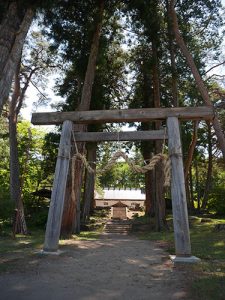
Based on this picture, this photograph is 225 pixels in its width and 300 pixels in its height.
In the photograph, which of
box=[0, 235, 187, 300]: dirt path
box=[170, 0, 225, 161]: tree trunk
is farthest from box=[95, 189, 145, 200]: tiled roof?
box=[0, 235, 187, 300]: dirt path

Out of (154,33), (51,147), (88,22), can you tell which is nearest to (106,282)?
(88,22)

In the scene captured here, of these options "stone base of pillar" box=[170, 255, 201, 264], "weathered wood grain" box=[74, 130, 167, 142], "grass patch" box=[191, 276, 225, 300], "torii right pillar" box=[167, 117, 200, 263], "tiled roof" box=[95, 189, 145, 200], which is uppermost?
"tiled roof" box=[95, 189, 145, 200]

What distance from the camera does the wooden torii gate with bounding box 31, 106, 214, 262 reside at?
23.8 feet

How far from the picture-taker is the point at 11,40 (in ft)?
25.3

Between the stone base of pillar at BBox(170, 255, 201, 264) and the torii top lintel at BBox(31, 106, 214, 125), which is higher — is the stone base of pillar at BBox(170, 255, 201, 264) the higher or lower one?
the lower one

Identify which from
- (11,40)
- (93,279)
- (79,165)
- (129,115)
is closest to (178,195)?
(129,115)

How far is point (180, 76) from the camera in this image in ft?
63.4

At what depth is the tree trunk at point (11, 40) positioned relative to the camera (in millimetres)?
7320

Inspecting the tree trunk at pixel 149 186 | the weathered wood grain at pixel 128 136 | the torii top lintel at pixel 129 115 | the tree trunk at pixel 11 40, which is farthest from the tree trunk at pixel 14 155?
the tree trunk at pixel 11 40

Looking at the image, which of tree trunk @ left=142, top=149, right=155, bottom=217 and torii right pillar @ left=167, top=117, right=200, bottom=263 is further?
tree trunk @ left=142, top=149, right=155, bottom=217

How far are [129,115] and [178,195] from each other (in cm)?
224

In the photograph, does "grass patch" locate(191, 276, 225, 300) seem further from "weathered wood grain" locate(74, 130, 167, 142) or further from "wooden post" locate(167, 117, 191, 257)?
"weathered wood grain" locate(74, 130, 167, 142)

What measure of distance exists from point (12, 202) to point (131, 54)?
11621 mm

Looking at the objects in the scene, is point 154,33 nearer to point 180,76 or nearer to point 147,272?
point 180,76
